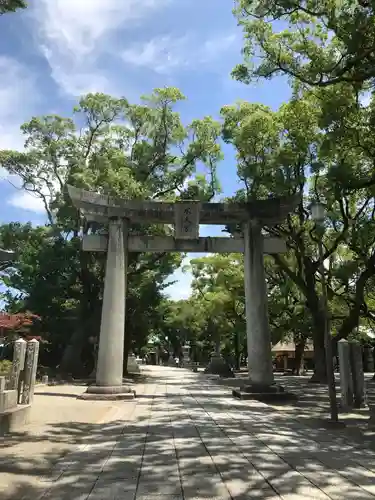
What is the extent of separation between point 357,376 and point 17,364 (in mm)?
8768

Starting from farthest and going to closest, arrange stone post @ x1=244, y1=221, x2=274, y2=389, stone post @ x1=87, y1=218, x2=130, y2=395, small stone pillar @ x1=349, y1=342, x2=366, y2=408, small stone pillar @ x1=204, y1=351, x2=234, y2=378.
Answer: small stone pillar @ x1=204, y1=351, x2=234, y2=378, stone post @ x1=244, y1=221, x2=274, y2=389, stone post @ x1=87, y1=218, x2=130, y2=395, small stone pillar @ x1=349, y1=342, x2=366, y2=408

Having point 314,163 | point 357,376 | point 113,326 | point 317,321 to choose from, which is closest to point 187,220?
point 113,326

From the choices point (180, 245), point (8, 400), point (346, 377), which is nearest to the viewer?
point (8, 400)

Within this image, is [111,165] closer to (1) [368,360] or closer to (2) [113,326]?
(2) [113,326]

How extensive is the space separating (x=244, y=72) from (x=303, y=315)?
17.0m

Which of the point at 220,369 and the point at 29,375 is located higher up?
the point at 29,375

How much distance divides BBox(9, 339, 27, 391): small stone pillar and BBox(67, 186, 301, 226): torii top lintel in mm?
6684

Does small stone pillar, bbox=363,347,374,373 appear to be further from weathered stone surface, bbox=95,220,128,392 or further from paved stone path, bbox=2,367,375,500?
paved stone path, bbox=2,367,375,500

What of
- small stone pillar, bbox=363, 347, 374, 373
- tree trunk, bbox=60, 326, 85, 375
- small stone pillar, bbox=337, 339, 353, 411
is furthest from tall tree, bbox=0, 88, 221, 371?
small stone pillar, bbox=363, 347, 374, 373

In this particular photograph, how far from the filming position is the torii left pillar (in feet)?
44.7

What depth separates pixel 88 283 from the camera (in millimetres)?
23484

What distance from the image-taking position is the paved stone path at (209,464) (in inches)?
182

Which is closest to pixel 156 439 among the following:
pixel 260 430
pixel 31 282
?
pixel 260 430

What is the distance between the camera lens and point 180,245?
15.7 m
